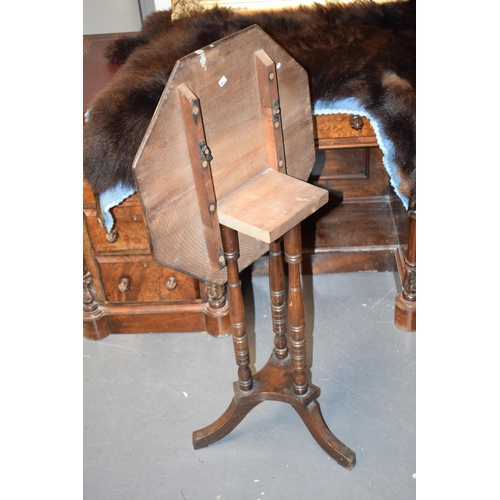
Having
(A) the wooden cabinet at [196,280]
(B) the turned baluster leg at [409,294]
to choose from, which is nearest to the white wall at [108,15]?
(A) the wooden cabinet at [196,280]

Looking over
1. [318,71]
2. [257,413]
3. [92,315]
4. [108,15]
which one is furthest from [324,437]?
[108,15]

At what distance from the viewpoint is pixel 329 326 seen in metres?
2.49

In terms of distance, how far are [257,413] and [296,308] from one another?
0.54 m

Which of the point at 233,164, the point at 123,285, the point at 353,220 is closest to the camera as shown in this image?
the point at 233,164

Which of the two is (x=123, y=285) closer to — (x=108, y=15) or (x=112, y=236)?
(x=112, y=236)

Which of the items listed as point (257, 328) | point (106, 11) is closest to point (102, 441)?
point (257, 328)

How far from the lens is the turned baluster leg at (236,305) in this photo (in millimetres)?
1670

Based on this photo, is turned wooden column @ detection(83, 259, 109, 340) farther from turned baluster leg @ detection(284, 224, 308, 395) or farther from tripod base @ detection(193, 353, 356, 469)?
turned baluster leg @ detection(284, 224, 308, 395)

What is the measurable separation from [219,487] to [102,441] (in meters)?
0.43

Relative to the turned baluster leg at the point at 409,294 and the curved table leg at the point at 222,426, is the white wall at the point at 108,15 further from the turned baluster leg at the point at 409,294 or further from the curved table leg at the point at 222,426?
the curved table leg at the point at 222,426

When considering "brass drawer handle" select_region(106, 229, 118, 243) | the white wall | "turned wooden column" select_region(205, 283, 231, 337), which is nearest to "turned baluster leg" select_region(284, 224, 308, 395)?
"turned wooden column" select_region(205, 283, 231, 337)

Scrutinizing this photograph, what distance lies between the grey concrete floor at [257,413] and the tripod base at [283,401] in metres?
0.05

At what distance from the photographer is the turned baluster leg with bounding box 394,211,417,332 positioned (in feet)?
7.61

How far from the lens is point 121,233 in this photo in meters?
2.32
